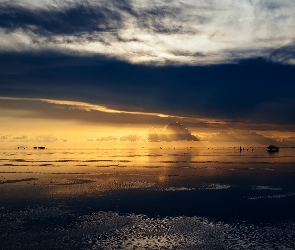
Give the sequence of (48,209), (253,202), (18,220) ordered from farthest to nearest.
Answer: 1. (253,202)
2. (48,209)
3. (18,220)

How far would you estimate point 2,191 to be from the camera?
52062 mm

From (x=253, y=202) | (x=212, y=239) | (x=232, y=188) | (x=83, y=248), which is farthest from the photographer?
(x=232, y=188)

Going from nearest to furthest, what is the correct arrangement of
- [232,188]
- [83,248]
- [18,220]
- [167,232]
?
[83,248], [167,232], [18,220], [232,188]

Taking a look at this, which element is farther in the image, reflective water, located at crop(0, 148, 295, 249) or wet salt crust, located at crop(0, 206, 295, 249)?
reflective water, located at crop(0, 148, 295, 249)

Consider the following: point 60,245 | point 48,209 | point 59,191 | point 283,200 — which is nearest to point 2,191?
point 59,191

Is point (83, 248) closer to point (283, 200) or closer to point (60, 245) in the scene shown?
point (60, 245)

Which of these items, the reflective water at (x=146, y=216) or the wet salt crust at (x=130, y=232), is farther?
the reflective water at (x=146, y=216)

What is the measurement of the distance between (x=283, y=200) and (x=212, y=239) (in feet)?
70.2

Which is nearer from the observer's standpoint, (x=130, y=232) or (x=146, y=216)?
(x=130, y=232)

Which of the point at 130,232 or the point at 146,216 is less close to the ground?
the point at 146,216

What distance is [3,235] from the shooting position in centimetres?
2930

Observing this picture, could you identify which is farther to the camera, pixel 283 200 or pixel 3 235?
pixel 283 200

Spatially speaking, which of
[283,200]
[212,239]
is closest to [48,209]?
[212,239]

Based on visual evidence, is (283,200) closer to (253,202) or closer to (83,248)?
(253,202)
